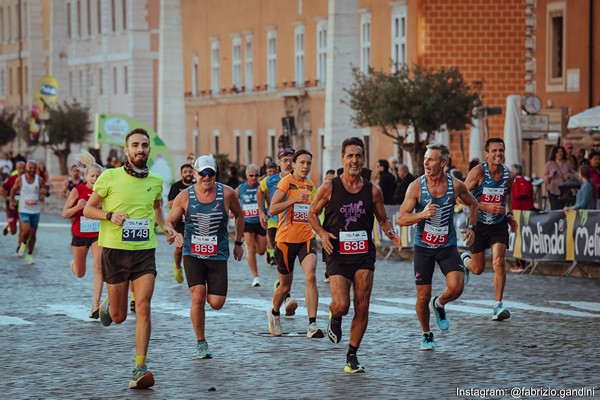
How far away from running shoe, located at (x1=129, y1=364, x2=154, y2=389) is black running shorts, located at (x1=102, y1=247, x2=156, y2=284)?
1.00 metres

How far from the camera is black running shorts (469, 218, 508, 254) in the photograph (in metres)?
18.7

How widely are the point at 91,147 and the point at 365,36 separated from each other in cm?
3469

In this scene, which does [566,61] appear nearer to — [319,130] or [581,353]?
[319,130]

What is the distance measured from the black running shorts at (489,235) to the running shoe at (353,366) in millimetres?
4860

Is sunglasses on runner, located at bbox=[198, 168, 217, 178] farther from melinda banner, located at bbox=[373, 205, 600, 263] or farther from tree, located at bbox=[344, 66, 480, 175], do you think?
tree, located at bbox=[344, 66, 480, 175]

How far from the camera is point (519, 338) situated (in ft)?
54.0

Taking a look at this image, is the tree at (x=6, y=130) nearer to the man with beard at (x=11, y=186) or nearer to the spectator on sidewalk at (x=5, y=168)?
the spectator on sidewalk at (x=5, y=168)

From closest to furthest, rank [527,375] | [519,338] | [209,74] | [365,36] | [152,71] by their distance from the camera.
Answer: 1. [527,375]
2. [519,338]
3. [365,36]
4. [209,74]
5. [152,71]

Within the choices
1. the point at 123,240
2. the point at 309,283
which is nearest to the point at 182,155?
the point at 309,283

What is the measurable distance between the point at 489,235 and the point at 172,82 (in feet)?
101

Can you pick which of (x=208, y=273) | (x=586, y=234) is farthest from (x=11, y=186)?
(x=208, y=273)

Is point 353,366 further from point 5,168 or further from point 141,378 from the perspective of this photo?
point 5,168

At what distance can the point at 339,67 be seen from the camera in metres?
37.4

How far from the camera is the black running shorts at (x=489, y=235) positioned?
18.7 meters
